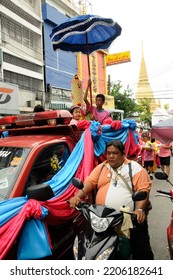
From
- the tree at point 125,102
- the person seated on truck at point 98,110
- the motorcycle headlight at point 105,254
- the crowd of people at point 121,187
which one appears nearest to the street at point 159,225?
the crowd of people at point 121,187

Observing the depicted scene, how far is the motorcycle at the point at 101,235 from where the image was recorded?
217cm

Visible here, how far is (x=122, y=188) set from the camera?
2.67 m

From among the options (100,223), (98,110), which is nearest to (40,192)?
(100,223)

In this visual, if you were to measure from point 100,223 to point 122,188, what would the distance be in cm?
54

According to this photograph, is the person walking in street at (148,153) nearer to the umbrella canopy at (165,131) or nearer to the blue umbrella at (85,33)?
the umbrella canopy at (165,131)

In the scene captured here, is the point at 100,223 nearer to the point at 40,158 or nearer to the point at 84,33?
Result: the point at 40,158

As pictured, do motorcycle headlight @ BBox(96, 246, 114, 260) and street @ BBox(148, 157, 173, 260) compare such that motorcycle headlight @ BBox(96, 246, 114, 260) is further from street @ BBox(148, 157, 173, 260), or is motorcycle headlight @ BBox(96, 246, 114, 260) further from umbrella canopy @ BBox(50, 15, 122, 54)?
umbrella canopy @ BBox(50, 15, 122, 54)

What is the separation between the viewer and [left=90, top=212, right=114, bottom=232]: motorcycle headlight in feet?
7.29

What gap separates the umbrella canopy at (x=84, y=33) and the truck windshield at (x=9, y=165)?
277 centimetres

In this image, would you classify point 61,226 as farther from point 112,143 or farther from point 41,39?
point 41,39

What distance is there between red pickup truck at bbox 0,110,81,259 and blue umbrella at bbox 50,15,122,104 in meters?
1.92

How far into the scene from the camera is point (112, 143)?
109 inches

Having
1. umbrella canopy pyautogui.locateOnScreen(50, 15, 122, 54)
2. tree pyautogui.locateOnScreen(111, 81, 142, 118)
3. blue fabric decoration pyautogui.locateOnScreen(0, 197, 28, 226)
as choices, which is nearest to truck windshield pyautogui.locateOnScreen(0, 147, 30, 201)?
blue fabric decoration pyautogui.locateOnScreen(0, 197, 28, 226)

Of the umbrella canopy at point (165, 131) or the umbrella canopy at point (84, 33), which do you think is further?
the umbrella canopy at point (165, 131)
